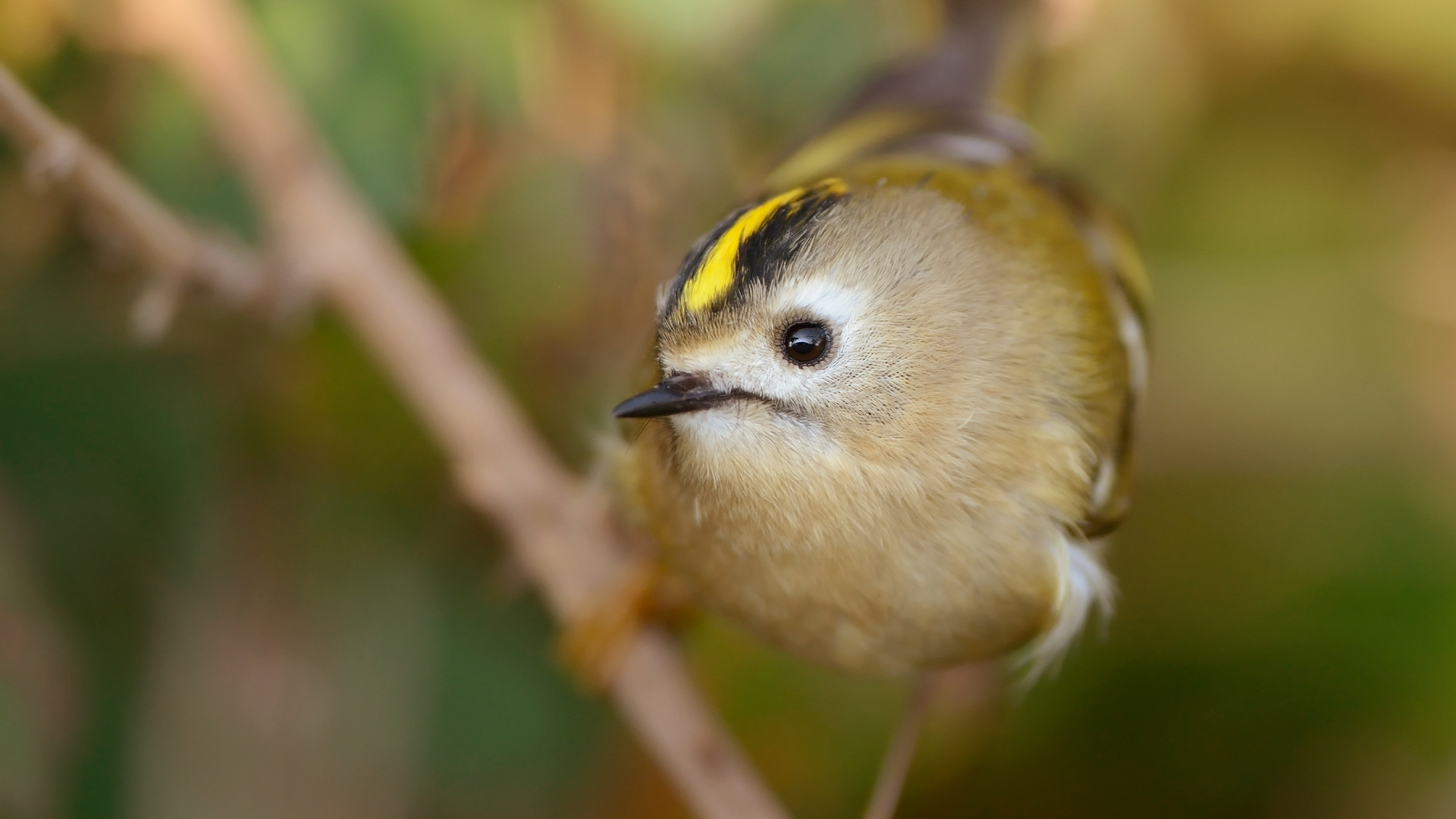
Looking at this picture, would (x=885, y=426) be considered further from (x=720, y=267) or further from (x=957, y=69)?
(x=957, y=69)

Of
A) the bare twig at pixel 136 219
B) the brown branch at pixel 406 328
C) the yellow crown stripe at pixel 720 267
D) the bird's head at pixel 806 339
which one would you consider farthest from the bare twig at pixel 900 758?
the bare twig at pixel 136 219

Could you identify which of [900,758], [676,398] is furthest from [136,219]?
[900,758]

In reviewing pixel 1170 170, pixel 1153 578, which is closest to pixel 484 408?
pixel 1153 578

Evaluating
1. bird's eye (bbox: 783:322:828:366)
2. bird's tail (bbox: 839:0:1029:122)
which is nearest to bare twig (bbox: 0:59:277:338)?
bird's eye (bbox: 783:322:828:366)

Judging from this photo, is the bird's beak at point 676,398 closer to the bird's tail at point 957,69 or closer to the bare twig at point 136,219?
the bare twig at point 136,219

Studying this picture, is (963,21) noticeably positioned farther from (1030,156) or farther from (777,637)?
(777,637)
